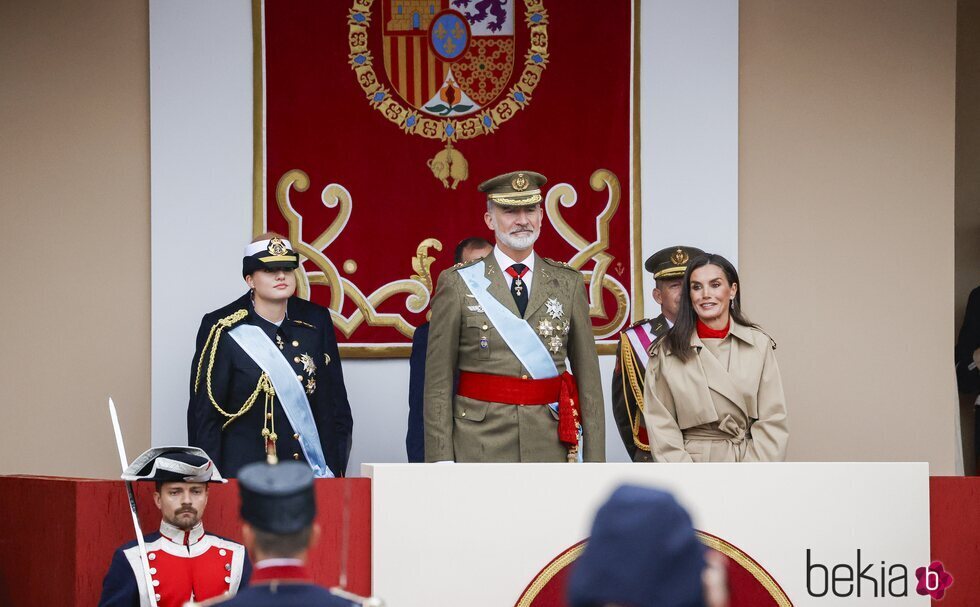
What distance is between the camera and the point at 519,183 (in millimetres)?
5082

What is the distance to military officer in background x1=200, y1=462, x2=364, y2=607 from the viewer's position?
2533 mm

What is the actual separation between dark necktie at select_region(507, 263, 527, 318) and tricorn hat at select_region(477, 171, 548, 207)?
23cm

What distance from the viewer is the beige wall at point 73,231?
6656 millimetres

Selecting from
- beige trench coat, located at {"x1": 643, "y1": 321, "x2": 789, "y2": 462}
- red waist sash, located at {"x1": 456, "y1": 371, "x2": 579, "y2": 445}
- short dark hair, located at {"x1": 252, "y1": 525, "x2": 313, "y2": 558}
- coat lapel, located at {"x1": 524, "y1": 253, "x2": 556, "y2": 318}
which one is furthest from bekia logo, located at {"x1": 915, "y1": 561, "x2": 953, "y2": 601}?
short dark hair, located at {"x1": 252, "y1": 525, "x2": 313, "y2": 558}

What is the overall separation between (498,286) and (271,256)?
1.05 meters

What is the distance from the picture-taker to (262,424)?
5.60m

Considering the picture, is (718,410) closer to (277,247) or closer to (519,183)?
(519,183)

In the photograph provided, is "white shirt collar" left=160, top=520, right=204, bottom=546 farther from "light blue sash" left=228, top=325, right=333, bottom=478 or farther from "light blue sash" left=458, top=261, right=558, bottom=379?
"light blue sash" left=228, top=325, right=333, bottom=478

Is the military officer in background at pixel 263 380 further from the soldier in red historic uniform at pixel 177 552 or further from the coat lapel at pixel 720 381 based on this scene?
the coat lapel at pixel 720 381

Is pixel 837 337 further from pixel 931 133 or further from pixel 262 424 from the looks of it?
pixel 262 424

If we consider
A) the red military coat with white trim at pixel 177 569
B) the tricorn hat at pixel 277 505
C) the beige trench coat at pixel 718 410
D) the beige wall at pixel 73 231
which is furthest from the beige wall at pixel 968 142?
the tricorn hat at pixel 277 505

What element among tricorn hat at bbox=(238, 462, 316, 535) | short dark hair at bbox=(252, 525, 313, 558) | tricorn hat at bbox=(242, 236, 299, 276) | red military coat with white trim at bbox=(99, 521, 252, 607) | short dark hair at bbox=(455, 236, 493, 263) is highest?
short dark hair at bbox=(455, 236, 493, 263)

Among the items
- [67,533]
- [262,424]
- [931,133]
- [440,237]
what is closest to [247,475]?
[67,533]

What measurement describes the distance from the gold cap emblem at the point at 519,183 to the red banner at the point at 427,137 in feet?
5.39
